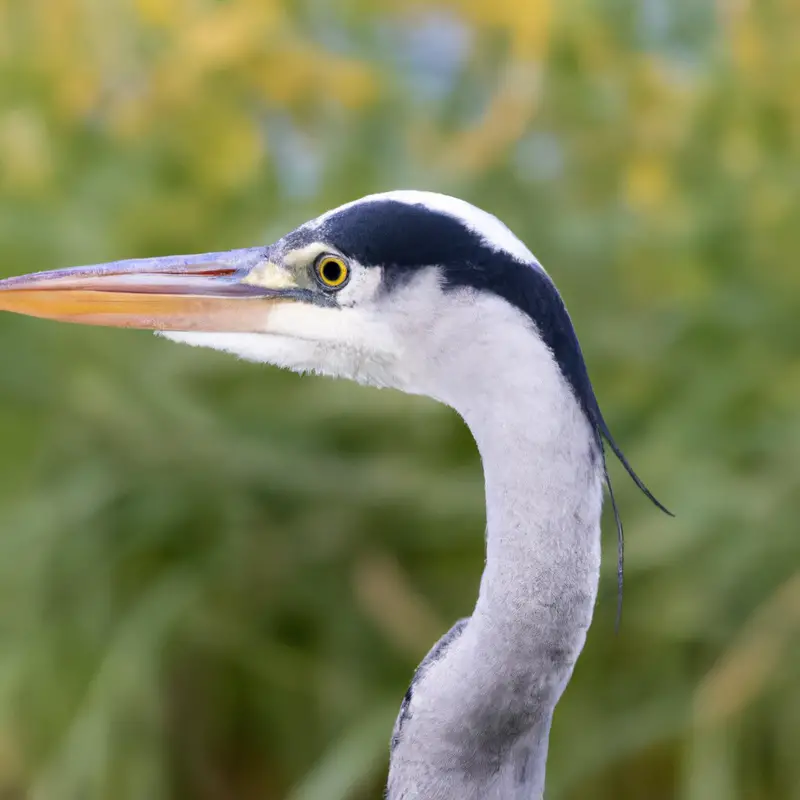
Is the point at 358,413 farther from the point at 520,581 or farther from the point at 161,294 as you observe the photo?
the point at 520,581

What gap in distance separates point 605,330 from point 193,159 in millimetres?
828

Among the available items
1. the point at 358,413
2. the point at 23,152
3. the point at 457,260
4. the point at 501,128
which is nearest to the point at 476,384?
the point at 457,260

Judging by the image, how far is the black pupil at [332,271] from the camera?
822 millimetres

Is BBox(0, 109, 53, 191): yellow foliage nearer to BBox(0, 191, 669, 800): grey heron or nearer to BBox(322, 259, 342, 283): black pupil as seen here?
BBox(0, 191, 669, 800): grey heron

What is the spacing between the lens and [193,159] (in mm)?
2043

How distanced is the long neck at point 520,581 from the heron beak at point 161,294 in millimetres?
204

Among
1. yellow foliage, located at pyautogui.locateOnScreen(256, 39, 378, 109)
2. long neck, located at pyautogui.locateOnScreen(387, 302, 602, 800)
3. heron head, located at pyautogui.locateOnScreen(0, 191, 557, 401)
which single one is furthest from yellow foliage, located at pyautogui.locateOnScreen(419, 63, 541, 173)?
long neck, located at pyautogui.locateOnScreen(387, 302, 602, 800)

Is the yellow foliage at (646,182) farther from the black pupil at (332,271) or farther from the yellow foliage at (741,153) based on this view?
the black pupil at (332,271)

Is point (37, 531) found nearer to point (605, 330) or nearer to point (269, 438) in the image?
point (269, 438)

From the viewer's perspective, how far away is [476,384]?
2.52 ft

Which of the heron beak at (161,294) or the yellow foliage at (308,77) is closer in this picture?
the heron beak at (161,294)

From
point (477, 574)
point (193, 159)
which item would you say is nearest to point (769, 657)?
point (477, 574)

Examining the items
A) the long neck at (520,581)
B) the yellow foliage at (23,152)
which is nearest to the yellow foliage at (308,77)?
the yellow foliage at (23,152)

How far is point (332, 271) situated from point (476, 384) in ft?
0.49
